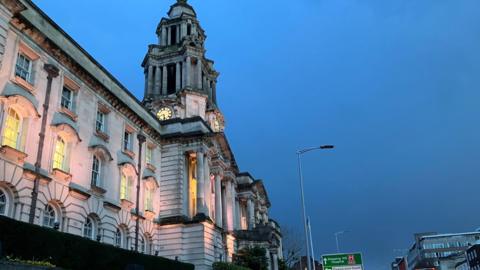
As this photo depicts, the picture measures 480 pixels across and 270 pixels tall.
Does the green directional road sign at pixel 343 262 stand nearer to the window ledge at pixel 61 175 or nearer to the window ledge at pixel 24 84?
the window ledge at pixel 61 175

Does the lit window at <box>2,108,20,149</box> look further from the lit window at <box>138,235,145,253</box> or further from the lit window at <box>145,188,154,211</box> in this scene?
the lit window at <box>145,188,154,211</box>

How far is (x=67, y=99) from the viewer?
30531mm

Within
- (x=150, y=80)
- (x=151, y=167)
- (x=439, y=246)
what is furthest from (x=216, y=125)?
(x=439, y=246)

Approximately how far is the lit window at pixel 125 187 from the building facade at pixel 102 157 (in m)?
0.09

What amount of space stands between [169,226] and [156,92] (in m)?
25.6

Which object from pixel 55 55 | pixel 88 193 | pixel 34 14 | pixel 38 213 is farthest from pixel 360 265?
pixel 34 14

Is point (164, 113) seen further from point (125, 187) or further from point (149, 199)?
point (125, 187)

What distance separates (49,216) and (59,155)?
13.0ft

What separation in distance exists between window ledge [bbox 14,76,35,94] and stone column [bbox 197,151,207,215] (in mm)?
19601

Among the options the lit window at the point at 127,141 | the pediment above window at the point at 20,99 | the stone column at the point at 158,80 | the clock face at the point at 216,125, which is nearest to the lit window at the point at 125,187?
the lit window at the point at 127,141

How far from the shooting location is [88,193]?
98.6 ft

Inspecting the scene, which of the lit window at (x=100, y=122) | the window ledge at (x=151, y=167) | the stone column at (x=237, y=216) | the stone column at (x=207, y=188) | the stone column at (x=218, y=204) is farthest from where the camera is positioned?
the stone column at (x=237, y=216)

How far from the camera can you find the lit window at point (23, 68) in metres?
25.9

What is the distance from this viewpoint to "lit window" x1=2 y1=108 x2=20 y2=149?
2400cm
